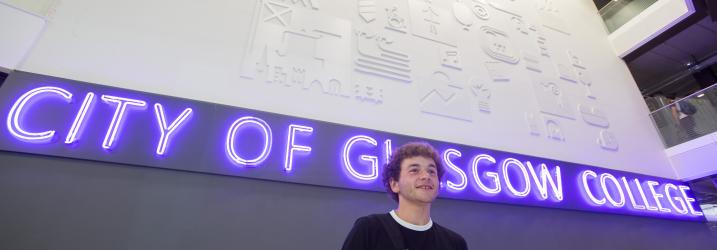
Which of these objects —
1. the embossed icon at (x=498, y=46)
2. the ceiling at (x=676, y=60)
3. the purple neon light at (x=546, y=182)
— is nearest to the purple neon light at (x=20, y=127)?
the purple neon light at (x=546, y=182)

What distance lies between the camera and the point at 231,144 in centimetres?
283

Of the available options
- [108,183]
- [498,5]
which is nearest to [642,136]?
[498,5]

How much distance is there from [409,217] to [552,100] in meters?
4.29

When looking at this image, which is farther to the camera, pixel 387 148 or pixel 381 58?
pixel 381 58

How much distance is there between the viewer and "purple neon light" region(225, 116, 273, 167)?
2.78 m

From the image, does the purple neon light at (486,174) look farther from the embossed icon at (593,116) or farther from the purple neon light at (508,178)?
the embossed icon at (593,116)

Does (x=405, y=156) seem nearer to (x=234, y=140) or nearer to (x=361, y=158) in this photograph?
(x=361, y=158)

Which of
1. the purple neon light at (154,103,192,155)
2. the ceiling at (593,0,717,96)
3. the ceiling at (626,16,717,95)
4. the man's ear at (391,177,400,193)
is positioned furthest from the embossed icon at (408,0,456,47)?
the ceiling at (626,16,717,95)

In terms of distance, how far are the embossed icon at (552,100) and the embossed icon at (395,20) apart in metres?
2.07

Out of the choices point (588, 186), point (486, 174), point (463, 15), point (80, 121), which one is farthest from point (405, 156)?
point (463, 15)

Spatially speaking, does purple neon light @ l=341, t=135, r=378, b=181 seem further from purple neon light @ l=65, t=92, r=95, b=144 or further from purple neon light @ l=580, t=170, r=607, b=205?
purple neon light @ l=580, t=170, r=607, b=205

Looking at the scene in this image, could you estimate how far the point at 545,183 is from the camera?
382 cm

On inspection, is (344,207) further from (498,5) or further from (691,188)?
(691,188)

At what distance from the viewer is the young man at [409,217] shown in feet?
4.58
